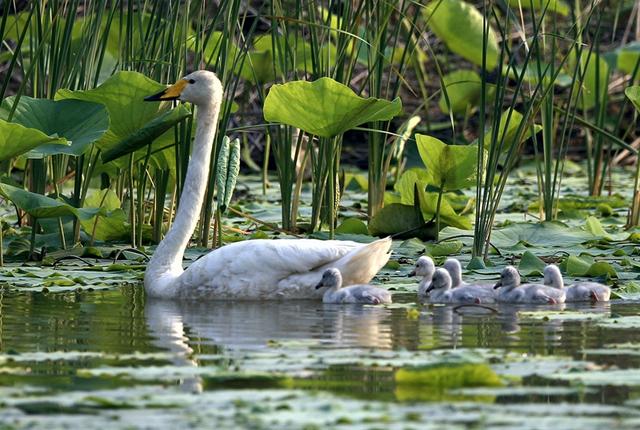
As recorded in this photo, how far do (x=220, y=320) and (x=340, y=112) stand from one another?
2120 mm

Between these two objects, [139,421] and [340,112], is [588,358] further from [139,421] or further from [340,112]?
[340,112]

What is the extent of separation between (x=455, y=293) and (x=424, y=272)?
475 mm

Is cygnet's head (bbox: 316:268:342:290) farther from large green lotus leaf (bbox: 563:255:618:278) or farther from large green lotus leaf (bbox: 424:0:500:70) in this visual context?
large green lotus leaf (bbox: 424:0:500:70)

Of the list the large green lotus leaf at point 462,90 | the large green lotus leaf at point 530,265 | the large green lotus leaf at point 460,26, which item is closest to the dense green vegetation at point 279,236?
the large green lotus leaf at point 530,265

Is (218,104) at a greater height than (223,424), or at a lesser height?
greater

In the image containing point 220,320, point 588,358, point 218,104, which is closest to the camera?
point 588,358

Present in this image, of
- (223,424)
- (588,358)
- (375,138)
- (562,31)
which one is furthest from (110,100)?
(562,31)

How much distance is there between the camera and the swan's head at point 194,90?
8188mm

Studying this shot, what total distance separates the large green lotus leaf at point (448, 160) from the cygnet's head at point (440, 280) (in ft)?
6.43


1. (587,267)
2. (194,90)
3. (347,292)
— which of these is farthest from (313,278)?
(587,267)

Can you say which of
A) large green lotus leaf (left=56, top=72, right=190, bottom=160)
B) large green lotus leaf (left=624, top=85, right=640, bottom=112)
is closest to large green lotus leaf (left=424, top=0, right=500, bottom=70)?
large green lotus leaf (left=624, top=85, right=640, bottom=112)

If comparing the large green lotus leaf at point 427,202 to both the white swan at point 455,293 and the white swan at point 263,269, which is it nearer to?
the white swan at point 263,269

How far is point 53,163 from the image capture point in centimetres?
952

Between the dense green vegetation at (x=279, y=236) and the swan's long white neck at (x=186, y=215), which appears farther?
the swan's long white neck at (x=186, y=215)
